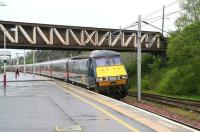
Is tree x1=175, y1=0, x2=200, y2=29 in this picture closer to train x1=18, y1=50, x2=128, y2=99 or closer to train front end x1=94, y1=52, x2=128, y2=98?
train x1=18, y1=50, x2=128, y2=99

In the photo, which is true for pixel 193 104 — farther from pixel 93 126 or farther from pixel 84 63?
pixel 93 126

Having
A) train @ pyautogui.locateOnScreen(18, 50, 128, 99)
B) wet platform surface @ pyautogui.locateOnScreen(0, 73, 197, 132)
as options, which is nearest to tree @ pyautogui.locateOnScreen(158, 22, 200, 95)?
train @ pyautogui.locateOnScreen(18, 50, 128, 99)

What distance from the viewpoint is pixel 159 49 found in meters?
61.2

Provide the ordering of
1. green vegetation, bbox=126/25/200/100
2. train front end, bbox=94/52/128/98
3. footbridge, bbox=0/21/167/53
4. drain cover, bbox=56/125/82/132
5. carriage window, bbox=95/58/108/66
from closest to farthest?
1. drain cover, bbox=56/125/82/132
2. train front end, bbox=94/52/128/98
3. carriage window, bbox=95/58/108/66
4. green vegetation, bbox=126/25/200/100
5. footbridge, bbox=0/21/167/53

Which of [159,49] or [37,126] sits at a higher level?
[159,49]

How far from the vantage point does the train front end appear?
1219 inches

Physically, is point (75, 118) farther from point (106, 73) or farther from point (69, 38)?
point (69, 38)

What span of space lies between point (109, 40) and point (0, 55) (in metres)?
15.8

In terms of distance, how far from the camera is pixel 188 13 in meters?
52.8

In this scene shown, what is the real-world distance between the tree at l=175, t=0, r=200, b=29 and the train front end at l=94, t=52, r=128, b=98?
69.6 ft

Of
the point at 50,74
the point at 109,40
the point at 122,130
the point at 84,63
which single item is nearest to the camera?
the point at 122,130

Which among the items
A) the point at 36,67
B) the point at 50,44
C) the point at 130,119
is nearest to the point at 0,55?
the point at 50,44

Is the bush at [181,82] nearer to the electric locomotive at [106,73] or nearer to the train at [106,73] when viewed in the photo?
the train at [106,73]

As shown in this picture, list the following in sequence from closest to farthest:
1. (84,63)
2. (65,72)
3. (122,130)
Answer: (122,130) → (84,63) → (65,72)
